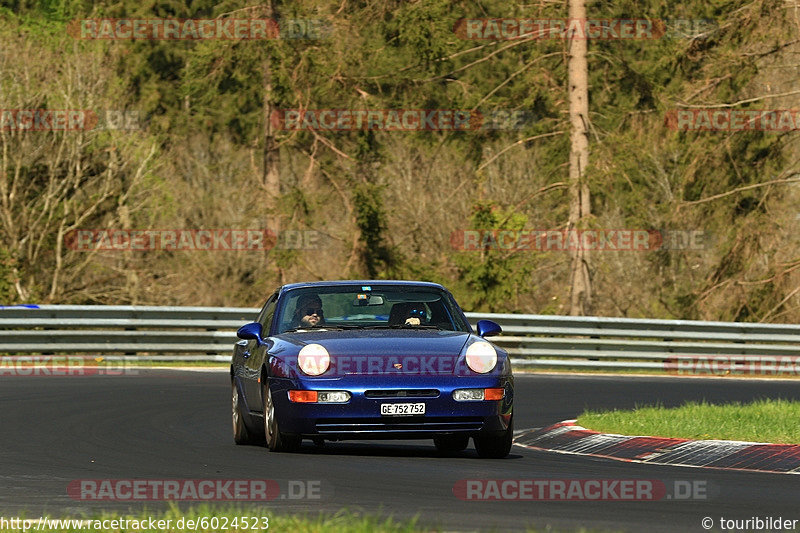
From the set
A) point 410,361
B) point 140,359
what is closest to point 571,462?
point 410,361

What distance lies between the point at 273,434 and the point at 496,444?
5.79 feet

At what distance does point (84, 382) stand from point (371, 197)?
59.6 ft

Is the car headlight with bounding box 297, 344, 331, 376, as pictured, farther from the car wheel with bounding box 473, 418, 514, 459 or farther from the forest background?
the forest background

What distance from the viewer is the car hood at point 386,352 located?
1213 cm

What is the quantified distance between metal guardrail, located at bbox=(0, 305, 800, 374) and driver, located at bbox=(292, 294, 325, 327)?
40.6 ft

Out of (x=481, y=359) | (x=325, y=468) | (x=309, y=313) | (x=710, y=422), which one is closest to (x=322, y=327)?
(x=309, y=313)

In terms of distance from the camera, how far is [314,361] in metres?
12.2

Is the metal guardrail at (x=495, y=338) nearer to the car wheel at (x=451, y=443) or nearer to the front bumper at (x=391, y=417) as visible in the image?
the car wheel at (x=451, y=443)

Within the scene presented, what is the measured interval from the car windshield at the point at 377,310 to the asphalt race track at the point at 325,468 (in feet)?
3.47

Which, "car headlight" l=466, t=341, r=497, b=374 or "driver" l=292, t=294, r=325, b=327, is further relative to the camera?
"driver" l=292, t=294, r=325, b=327

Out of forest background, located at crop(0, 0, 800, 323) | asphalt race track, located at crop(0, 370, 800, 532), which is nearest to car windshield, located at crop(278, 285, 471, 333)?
asphalt race track, located at crop(0, 370, 800, 532)

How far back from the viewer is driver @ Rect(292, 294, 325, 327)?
43.9ft

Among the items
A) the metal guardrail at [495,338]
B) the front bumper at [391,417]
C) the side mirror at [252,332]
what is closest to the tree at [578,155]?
the metal guardrail at [495,338]

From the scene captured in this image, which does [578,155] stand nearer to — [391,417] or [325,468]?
[391,417]
